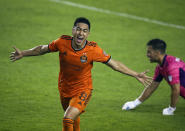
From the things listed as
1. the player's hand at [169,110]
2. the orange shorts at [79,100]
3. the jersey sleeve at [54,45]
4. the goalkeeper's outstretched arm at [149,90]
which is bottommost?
the player's hand at [169,110]

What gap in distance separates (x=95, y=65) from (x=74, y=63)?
6.46 meters

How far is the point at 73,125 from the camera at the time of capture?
8.15m

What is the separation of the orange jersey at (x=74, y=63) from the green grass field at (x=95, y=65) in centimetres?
155

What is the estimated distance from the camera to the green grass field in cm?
972

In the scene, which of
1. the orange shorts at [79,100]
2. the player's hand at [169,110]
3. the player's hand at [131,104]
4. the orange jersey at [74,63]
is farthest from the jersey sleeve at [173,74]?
the orange shorts at [79,100]

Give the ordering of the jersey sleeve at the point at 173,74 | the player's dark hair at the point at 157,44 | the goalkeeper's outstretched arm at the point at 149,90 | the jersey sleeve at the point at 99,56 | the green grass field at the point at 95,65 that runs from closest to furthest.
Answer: the jersey sleeve at the point at 99,56, the player's dark hair at the point at 157,44, the jersey sleeve at the point at 173,74, the green grass field at the point at 95,65, the goalkeeper's outstretched arm at the point at 149,90

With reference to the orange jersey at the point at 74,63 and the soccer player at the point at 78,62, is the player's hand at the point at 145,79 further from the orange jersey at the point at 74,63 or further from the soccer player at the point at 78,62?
the orange jersey at the point at 74,63

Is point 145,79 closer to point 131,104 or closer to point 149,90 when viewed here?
point 149,90

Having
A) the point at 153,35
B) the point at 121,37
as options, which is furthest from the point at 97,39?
the point at 153,35

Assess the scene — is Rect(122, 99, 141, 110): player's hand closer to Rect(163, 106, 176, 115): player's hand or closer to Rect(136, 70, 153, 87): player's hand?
Rect(163, 106, 176, 115): player's hand

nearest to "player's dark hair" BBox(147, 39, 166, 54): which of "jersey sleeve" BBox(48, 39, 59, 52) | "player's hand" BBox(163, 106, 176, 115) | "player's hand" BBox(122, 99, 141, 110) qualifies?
"player's hand" BBox(163, 106, 176, 115)

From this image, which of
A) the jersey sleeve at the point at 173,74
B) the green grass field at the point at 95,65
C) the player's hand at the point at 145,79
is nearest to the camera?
the player's hand at the point at 145,79

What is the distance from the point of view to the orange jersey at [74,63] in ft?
25.7

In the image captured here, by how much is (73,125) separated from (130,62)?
669cm
